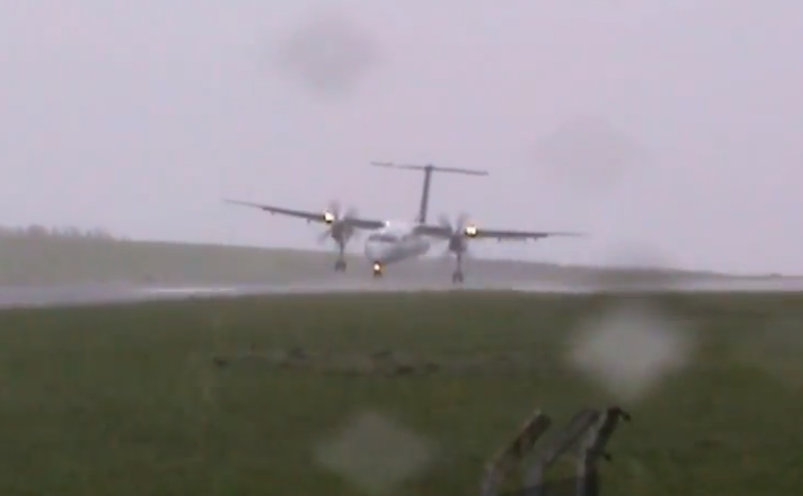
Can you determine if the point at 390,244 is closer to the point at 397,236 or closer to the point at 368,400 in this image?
the point at 397,236

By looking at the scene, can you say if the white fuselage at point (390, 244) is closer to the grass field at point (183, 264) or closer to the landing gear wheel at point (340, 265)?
the landing gear wheel at point (340, 265)

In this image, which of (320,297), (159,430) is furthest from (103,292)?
(159,430)

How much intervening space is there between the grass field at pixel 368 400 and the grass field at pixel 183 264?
62.0m

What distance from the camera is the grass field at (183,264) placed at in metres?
102

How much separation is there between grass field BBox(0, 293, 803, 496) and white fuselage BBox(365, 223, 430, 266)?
42.2 metres

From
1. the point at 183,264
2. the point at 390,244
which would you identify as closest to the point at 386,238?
the point at 390,244

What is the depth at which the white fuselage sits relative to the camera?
78.1m

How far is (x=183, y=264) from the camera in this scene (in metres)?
124

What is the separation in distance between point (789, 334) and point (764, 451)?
14.0 metres

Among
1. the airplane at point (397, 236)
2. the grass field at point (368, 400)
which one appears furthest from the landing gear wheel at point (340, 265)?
the grass field at point (368, 400)

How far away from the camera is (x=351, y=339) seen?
30391 mm

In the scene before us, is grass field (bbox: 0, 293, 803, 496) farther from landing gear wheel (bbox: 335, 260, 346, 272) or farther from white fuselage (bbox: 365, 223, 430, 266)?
landing gear wheel (bbox: 335, 260, 346, 272)

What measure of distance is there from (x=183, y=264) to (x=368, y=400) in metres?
104

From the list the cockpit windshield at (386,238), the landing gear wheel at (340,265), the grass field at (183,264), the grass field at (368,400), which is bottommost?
the grass field at (183,264)
